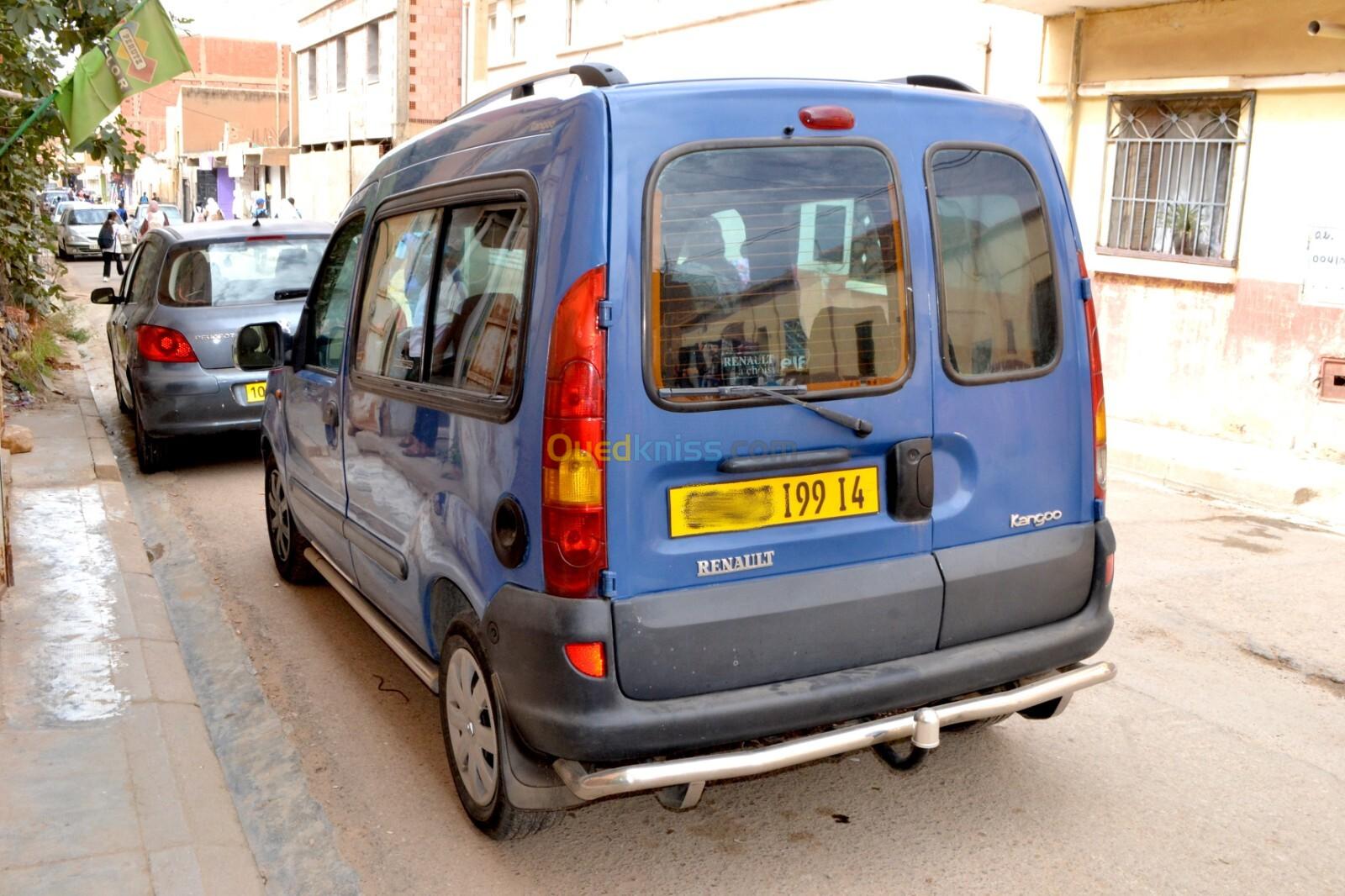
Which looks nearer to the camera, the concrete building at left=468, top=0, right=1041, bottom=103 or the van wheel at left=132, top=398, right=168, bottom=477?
the van wheel at left=132, top=398, right=168, bottom=477

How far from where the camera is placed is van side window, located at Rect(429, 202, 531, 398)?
3309mm

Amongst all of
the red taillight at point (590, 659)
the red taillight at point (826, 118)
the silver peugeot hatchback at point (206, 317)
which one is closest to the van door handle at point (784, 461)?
the red taillight at point (590, 659)

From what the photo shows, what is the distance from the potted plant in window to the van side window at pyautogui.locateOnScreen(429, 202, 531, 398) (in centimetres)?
862

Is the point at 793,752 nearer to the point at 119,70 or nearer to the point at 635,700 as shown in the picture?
the point at 635,700

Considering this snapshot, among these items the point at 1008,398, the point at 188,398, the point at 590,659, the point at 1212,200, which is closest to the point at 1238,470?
the point at 1212,200

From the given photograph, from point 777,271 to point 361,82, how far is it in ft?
112

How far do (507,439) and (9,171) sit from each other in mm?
9513

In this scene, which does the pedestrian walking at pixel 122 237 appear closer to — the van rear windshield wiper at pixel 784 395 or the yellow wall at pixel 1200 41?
the yellow wall at pixel 1200 41

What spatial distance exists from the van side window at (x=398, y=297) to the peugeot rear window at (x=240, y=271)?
4.37 metres

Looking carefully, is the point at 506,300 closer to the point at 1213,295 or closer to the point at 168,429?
the point at 168,429

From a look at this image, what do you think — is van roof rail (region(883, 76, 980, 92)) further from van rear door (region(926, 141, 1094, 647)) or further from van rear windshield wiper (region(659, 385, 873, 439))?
van rear windshield wiper (region(659, 385, 873, 439))

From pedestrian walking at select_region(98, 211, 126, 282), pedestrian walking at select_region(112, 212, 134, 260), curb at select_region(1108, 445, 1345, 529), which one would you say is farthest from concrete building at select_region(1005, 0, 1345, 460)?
pedestrian walking at select_region(112, 212, 134, 260)

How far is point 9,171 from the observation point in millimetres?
10688

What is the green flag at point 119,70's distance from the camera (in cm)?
749
